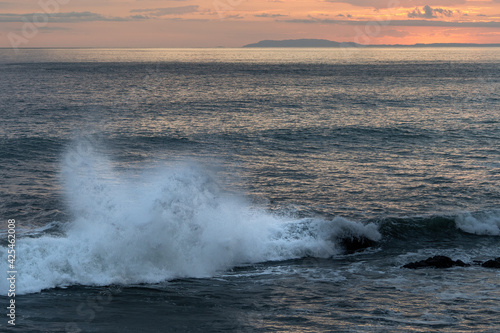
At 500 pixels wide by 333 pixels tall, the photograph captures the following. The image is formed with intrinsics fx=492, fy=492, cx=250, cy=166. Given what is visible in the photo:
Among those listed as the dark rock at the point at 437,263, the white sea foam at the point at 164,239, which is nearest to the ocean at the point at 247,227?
the white sea foam at the point at 164,239

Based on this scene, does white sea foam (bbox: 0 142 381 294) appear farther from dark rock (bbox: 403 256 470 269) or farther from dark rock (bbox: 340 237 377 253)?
dark rock (bbox: 403 256 470 269)

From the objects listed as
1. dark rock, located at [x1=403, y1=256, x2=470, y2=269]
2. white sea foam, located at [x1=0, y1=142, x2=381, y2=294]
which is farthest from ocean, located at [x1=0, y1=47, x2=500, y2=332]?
dark rock, located at [x1=403, y1=256, x2=470, y2=269]

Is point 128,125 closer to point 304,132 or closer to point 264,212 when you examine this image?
point 304,132

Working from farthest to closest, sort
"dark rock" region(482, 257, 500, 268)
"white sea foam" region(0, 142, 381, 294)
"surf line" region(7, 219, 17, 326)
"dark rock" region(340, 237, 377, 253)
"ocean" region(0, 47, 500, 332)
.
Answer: "dark rock" region(340, 237, 377, 253) → "dark rock" region(482, 257, 500, 268) → "white sea foam" region(0, 142, 381, 294) → "ocean" region(0, 47, 500, 332) → "surf line" region(7, 219, 17, 326)

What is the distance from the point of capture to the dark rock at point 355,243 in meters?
17.3

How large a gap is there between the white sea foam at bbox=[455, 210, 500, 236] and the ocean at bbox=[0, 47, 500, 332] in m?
0.07

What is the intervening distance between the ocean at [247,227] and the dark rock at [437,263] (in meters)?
0.35

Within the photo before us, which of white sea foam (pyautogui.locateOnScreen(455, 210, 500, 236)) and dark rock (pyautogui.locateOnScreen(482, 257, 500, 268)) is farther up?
white sea foam (pyautogui.locateOnScreen(455, 210, 500, 236))

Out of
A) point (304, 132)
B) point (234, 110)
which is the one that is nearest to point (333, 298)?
point (304, 132)

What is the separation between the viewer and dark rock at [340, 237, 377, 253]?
1734 cm

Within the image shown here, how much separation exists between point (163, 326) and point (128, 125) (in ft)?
101

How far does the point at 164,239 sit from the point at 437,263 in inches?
344

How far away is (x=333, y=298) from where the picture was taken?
1310 cm

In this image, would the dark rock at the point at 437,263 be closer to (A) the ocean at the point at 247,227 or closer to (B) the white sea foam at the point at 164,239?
(A) the ocean at the point at 247,227
